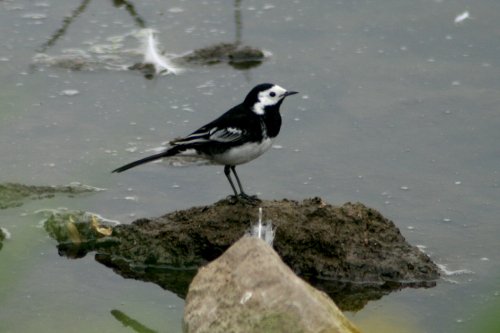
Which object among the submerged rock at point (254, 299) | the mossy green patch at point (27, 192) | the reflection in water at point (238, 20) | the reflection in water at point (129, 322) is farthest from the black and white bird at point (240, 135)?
the reflection in water at point (238, 20)

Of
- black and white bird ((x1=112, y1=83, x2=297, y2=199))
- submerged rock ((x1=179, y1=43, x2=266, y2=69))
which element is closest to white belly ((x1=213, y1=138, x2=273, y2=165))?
black and white bird ((x1=112, y1=83, x2=297, y2=199))

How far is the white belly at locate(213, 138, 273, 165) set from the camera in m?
6.50

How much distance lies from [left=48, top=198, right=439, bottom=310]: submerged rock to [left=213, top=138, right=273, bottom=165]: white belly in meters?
0.29

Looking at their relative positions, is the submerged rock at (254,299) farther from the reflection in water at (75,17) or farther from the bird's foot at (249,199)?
the reflection in water at (75,17)

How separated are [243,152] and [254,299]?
190 cm

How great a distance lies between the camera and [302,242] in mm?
6254

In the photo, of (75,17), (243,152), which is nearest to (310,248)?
(243,152)

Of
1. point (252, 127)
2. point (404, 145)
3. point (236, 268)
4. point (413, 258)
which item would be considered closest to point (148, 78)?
point (404, 145)

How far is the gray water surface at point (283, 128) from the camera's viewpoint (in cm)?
613

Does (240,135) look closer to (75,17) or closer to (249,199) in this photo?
(249,199)

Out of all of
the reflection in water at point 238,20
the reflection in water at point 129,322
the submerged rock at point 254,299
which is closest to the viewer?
the submerged rock at point 254,299

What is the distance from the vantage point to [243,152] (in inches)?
256

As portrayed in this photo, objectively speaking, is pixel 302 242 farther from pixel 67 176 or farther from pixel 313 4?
pixel 313 4

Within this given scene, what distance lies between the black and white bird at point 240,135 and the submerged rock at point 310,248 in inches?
10.2
